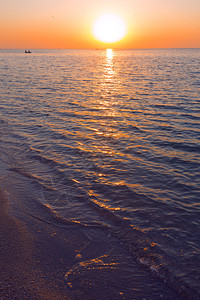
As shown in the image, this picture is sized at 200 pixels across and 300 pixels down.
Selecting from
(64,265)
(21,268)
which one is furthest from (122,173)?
(21,268)

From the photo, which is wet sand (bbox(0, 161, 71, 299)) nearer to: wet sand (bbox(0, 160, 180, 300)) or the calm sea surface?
wet sand (bbox(0, 160, 180, 300))

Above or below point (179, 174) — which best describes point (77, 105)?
above

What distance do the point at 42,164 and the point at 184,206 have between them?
706 centimetres

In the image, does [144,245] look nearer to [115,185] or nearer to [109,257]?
[109,257]

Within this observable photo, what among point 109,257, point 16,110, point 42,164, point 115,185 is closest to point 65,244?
point 109,257

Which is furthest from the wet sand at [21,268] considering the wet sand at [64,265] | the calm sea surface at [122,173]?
the calm sea surface at [122,173]

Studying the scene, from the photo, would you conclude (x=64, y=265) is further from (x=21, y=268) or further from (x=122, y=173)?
(x=122, y=173)

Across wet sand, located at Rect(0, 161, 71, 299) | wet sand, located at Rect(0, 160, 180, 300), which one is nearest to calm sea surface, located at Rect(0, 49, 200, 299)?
wet sand, located at Rect(0, 160, 180, 300)

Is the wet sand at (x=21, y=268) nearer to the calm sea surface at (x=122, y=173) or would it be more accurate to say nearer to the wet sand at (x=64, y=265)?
the wet sand at (x=64, y=265)

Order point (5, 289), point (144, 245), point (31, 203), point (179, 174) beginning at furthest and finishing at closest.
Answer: point (179, 174) < point (31, 203) < point (144, 245) < point (5, 289)

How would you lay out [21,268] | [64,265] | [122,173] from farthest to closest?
[122,173], [64,265], [21,268]

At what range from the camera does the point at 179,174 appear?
11.0 m

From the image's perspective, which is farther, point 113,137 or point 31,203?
point 113,137

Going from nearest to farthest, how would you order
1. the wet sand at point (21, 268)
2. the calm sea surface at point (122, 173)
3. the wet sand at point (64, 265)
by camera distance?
the wet sand at point (21, 268), the wet sand at point (64, 265), the calm sea surface at point (122, 173)
